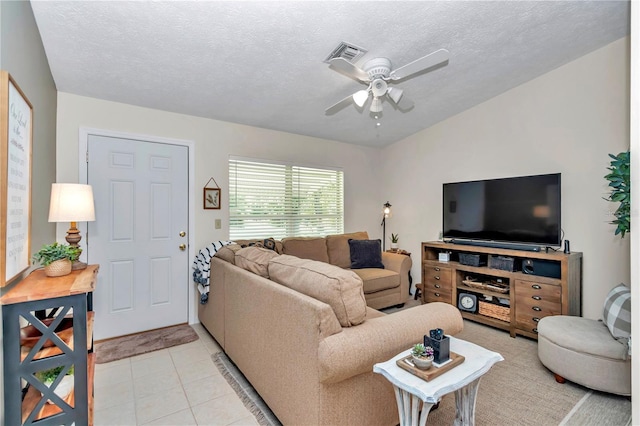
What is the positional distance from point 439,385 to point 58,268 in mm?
2022

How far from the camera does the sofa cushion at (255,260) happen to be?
2.27 m

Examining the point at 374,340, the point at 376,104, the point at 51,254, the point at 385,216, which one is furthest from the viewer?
the point at 385,216

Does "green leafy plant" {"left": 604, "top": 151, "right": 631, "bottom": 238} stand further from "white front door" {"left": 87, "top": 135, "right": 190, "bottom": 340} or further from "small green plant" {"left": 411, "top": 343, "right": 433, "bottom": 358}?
"white front door" {"left": 87, "top": 135, "right": 190, "bottom": 340}

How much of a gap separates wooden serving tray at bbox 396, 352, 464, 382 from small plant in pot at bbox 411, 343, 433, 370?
0.02m

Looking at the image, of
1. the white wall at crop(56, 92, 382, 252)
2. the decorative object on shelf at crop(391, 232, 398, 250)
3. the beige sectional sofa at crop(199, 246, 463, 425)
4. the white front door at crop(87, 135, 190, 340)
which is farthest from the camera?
the decorative object on shelf at crop(391, 232, 398, 250)

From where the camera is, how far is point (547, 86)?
336cm

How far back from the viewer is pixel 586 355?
2176 mm

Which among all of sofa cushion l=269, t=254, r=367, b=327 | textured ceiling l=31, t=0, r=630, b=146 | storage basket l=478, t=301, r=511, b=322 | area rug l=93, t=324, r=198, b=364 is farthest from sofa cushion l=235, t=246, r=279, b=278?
storage basket l=478, t=301, r=511, b=322

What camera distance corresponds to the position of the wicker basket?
164 centimetres

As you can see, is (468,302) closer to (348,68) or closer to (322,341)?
(322,341)

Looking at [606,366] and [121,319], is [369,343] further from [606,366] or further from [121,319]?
[121,319]

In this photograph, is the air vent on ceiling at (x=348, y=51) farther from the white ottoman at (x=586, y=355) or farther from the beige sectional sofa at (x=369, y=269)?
the white ottoman at (x=586, y=355)

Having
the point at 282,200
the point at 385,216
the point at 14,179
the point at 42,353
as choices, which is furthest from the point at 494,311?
the point at 14,179

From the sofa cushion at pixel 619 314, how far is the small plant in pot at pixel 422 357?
1740 mm
